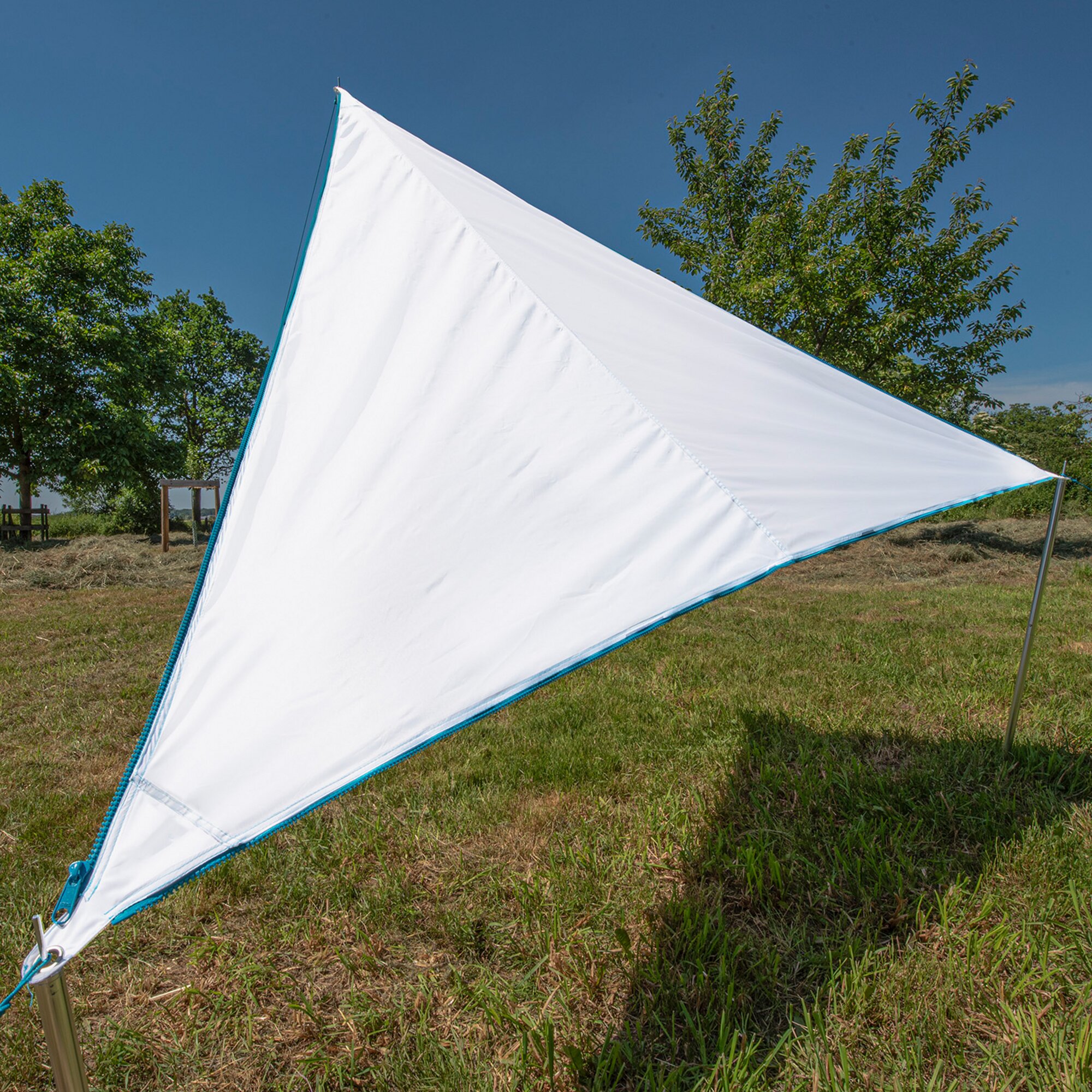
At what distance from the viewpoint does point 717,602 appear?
24.8 ft

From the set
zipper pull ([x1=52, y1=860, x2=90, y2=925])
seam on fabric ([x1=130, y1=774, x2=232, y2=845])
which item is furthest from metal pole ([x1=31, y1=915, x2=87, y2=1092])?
seam on fabric ([x1=130, y1=774, x2=232, y2=845])

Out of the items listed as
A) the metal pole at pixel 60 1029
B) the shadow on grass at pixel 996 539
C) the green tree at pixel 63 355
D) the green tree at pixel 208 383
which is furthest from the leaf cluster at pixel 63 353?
the shadow on grass at pixel 996 539

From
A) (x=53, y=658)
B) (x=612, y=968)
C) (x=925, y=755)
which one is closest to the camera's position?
(x=612, y=968)

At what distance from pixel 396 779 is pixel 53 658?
4341mm

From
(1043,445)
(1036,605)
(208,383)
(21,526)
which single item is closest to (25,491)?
(21,526)

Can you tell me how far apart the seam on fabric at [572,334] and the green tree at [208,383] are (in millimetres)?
32935

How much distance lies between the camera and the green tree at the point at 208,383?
31281 millimetres

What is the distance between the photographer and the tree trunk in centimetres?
1723

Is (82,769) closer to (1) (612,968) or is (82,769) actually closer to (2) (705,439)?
(1) (612,968)

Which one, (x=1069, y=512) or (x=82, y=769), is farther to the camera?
(x=1069, y=512)

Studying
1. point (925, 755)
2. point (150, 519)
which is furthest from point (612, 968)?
point (150, 519)

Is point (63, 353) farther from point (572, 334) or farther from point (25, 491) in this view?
point (572, 334)

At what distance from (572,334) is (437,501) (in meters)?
0.79

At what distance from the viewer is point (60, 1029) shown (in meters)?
0.95
